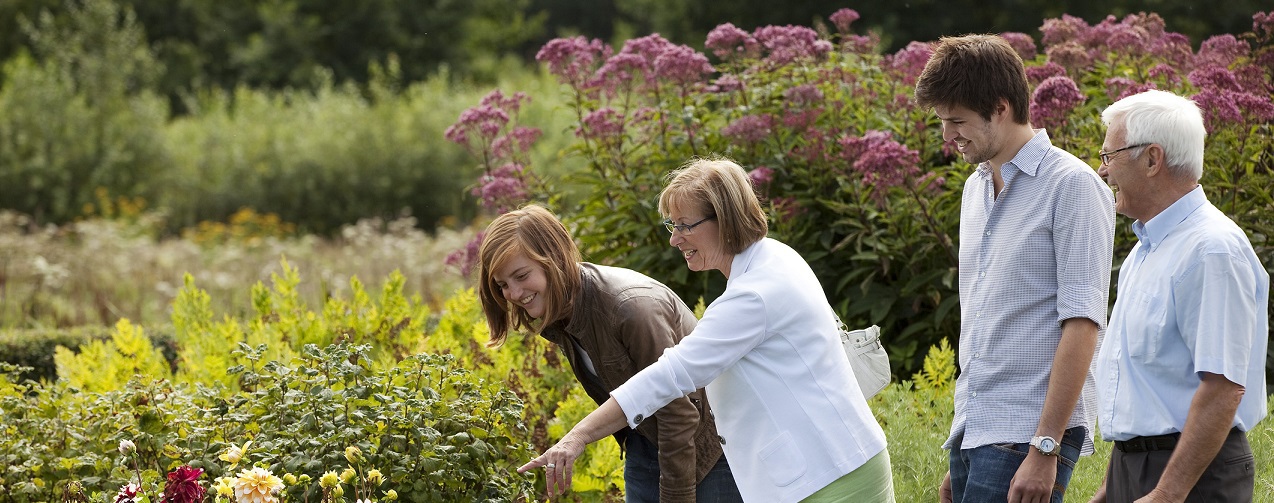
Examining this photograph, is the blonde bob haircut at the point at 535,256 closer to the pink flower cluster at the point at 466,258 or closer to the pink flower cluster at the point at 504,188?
the pink flower cluster at the point at 504,188

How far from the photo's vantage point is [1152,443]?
93.4 inches

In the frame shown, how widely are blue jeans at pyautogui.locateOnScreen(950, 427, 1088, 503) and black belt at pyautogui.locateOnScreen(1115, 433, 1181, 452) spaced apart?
10 centimetres

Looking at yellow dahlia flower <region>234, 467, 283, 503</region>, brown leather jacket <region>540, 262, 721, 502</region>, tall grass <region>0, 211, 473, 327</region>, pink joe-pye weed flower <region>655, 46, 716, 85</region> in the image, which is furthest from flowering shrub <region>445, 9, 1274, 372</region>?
tall grass <region>0, 211, 473, 327</region>

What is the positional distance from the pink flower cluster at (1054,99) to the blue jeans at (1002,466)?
91.0 inches

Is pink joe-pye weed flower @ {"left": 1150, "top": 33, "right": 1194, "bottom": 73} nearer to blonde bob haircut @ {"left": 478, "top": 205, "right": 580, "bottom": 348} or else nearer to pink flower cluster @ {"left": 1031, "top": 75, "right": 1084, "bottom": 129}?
pink flower cluster @ {"left": 1031, "top": 75, "right": 1084, "bottom": 129}

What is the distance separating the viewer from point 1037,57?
5898 mm

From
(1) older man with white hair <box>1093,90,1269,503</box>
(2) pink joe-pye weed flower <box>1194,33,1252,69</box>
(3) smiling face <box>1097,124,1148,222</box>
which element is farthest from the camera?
(2) pink joe-pye weed flower <box>1194,33,1252,69</box>

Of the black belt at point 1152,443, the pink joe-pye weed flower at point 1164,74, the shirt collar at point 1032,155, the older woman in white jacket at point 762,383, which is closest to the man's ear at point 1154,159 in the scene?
the shirt collar at point 1032,155

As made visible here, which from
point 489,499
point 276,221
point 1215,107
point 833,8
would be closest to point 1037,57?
point 1215,107

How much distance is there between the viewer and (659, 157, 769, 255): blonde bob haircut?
2576mm

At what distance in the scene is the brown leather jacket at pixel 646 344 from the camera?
9.15ft

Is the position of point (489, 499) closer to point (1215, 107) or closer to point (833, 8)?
point (1215, 107)

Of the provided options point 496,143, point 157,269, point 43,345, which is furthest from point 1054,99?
point 157,269

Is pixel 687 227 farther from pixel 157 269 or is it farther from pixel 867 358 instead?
pixel 157 269
